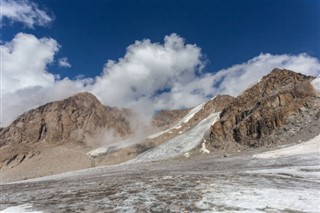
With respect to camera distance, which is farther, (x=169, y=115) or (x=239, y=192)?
(x=169, y=115)

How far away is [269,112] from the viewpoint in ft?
252

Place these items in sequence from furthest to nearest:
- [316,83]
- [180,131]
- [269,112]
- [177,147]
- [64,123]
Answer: [64,123] → [180,131] → [177,147] → [316,83] → [269,112]

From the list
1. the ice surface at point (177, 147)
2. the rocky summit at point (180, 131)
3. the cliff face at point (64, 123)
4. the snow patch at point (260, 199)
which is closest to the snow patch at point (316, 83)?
the rocky summit at point (180, 131)

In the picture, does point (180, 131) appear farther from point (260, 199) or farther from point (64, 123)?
point (260, 199)

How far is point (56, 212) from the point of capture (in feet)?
63.7

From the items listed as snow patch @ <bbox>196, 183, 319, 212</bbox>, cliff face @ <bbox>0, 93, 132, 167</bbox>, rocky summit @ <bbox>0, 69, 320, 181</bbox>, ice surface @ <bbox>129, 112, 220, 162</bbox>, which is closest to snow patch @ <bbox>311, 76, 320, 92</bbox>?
rocky summit @ <bbox>0, 69, 320, 181</bbox>

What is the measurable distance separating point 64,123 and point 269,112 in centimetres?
10927

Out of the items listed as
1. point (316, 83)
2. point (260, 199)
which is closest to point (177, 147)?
point (316, 83)

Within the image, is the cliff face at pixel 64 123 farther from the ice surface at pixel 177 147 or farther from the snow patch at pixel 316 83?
the snow patch at pixel 316 83

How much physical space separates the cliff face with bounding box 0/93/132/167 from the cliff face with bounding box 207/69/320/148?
83.1 metres

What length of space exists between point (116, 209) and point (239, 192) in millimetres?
6784

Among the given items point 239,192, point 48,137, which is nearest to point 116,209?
point 239,192

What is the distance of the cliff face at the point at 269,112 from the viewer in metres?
70.2

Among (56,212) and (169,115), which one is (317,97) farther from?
(169,115)
